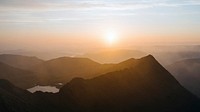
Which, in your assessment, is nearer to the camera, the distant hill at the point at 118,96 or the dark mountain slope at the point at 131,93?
the distant hill at the point at 118,96

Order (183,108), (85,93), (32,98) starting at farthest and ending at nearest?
(183,108)
(85,93)
(32,98)

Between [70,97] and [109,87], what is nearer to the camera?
[70,97]

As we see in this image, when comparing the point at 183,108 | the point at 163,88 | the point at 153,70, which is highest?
the point at 153,70

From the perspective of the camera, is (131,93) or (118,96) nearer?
(118,96)

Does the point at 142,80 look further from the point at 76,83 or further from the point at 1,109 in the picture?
the point at 1,109

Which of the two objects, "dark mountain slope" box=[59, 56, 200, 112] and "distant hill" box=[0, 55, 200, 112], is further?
"dark mountain slope" box=[59, 56, 200, 112]

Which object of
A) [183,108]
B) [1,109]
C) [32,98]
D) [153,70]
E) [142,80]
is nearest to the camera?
[1,109]

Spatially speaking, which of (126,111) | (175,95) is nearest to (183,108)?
(175,95)

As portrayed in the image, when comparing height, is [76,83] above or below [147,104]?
above
